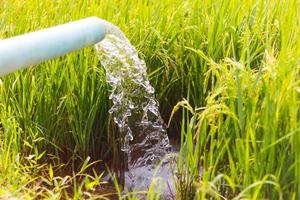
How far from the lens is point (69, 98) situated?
2.08m

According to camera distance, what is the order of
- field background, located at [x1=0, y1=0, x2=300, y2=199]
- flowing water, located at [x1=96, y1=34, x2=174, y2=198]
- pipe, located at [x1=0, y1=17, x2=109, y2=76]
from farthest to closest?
flowing water, located at [x1=96, y1=34, x2=174, y2=198] < field background, located at [x1=0, y1=0, x2=300, y2=199] < pipe, located at [x1=0, y1=17, x2=109, y2=76]

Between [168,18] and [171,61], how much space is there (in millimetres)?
199

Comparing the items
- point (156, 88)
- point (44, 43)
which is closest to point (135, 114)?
point (156, 88)

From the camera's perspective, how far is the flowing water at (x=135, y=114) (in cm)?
204

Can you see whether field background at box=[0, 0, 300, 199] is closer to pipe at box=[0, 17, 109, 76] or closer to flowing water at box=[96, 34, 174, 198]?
flowing water at box=[96, 34, 174, 198]

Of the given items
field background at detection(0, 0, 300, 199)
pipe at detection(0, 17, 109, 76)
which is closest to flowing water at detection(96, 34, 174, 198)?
field background at detection(0, 0, 300, 199)

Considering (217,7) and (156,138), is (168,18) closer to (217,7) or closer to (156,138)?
(217,7)

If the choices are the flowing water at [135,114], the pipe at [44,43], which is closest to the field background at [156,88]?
the flowing water at [135,114]

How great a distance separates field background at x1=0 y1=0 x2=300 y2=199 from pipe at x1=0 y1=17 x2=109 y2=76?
0.34m

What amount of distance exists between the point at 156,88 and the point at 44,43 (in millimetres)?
962

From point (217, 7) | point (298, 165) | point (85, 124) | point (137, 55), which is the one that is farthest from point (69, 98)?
point (298, 165)

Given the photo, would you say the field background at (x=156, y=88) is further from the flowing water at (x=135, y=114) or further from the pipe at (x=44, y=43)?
the pipe at (x=44, y=43)

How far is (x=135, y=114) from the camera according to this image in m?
2.27

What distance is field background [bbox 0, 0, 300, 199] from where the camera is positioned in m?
1.60
